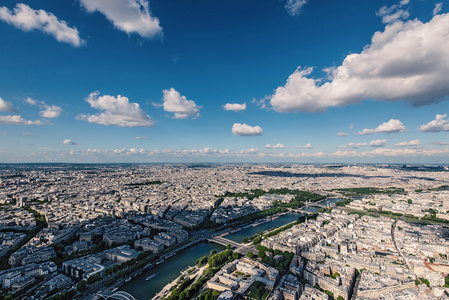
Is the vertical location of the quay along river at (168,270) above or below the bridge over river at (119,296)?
below

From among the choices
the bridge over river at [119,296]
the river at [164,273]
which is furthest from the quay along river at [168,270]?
the bridge over river at [119,296]

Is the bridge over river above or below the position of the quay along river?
above

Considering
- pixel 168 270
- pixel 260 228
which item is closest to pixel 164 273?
pixel 168 270

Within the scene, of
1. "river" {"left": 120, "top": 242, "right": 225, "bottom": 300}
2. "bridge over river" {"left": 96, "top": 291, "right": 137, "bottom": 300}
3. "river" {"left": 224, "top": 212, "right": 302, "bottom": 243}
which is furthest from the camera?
"river" {"left": 224, "top": 212, "right": 302, "bottom": 243}

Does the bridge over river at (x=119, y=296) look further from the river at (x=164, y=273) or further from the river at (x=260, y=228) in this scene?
the river at (x=260, y=228)

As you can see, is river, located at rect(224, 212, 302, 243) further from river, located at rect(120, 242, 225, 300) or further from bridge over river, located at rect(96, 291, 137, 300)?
bridge over river, located at rect(96, 291, 137, 300)

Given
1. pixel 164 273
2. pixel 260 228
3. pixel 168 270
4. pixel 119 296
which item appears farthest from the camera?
pixel 260 228

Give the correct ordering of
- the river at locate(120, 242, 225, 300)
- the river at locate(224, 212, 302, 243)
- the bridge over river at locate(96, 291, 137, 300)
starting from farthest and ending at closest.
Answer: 1. the river at locate(224, 212, 302, 243)
2. the river at locate(120, 242, 225, 300)
3. the bridge over river at locate(96, 291, 137, 300)

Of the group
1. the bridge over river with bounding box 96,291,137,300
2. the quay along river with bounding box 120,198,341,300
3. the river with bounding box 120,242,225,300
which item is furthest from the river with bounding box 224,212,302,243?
the bridge over river with bounding box 96,291,137,300

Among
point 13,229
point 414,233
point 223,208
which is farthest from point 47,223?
point 414,233

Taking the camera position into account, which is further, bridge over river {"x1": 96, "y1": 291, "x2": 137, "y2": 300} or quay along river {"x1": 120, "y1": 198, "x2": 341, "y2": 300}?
quay along river {"x1": 120, "y1": 198, "x2": 341, "y2": 300}

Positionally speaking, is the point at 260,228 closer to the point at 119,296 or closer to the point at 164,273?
the point at 164,273

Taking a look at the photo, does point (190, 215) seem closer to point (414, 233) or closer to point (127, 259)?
point (127, 259)
